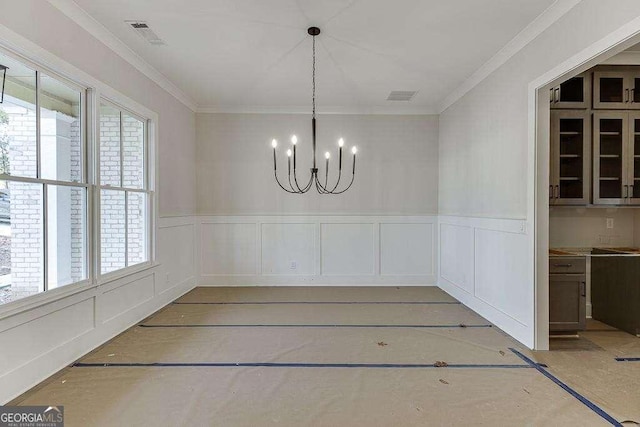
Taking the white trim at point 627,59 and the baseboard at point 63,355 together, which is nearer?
the baseboard at point 63,355

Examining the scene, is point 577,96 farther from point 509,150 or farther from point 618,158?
point 509,150

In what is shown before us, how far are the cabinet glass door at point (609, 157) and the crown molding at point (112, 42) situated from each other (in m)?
4.61

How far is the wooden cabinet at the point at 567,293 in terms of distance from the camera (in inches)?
122

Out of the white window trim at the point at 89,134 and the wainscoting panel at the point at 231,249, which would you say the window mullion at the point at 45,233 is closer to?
the white window trim at the point at 89,134

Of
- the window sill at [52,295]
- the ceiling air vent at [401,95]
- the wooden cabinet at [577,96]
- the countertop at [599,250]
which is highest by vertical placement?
the ceiling air vent at [401,95]

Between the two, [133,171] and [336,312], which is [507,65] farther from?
[133,171]

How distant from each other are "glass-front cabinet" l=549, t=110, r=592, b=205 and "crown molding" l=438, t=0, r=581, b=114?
0.74m

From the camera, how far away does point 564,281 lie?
3.10 metres

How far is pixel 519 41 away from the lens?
10.2ft

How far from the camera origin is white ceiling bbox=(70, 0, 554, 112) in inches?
105

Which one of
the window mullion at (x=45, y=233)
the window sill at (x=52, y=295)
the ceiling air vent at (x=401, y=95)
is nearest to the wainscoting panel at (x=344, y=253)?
the ceiling air vent at (x=401, y=95)

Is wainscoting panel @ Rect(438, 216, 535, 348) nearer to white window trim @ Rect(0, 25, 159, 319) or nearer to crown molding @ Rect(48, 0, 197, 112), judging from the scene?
white window trim @ Rect(0, 25, 159, 319)

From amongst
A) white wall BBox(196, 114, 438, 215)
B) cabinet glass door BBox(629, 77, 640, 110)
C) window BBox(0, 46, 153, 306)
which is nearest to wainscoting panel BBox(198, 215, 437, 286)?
white wall BBox(196, 114, 438, 215)

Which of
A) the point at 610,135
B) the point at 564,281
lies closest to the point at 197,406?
the point at 564,281
